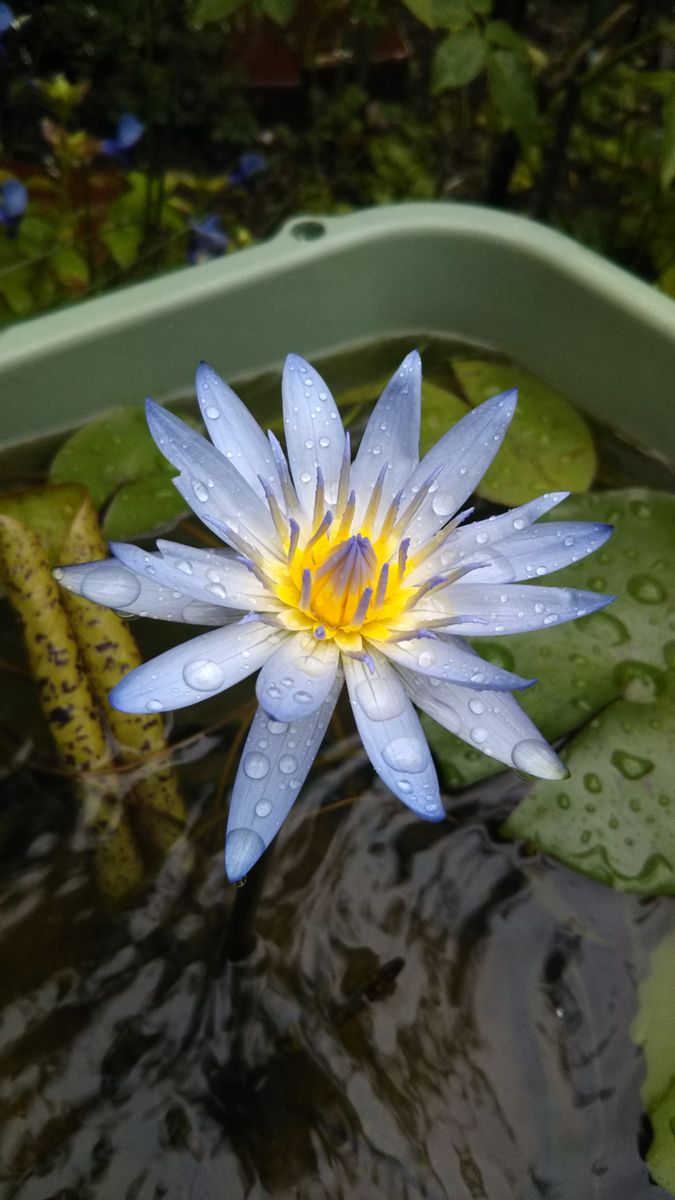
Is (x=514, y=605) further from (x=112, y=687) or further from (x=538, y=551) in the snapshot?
(x=112, y=687)

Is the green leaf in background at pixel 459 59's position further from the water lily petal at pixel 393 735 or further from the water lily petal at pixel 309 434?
the water lily petal at pixel 393 735

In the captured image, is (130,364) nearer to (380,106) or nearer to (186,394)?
(186,394)

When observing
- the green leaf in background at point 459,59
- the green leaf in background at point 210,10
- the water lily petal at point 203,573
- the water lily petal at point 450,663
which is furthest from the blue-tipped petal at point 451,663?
the green leaf in background at point 210,10

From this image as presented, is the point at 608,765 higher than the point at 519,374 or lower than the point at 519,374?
lower

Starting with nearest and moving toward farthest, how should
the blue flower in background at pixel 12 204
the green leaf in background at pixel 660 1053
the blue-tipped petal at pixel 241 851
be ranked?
the blue-tipped petal at pixel 241 851 → the green leaf in background at pixel 660 1053 → the blue flower in background at pixel 12 204

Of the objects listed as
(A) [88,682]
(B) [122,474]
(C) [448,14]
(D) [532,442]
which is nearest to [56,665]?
(A) [88,682]

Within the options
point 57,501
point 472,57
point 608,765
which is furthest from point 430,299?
point 608,765

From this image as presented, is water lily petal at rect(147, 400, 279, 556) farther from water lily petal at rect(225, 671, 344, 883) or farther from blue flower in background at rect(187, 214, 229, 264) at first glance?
blue flower in background at rect(187, 214, 229, 264)
